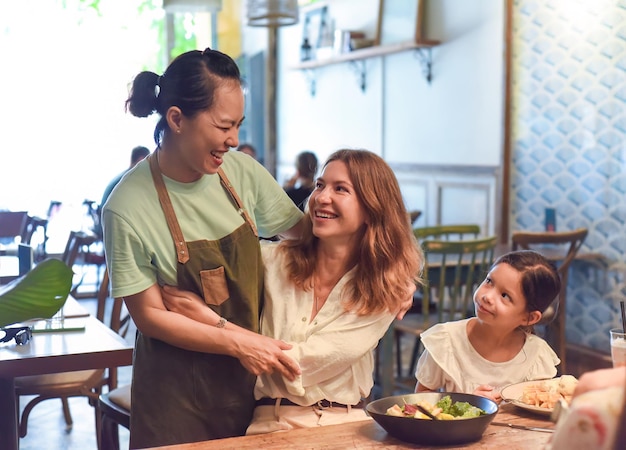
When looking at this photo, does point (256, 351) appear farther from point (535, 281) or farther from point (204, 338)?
point (535, 281)

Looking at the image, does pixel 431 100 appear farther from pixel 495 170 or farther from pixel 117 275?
pixel 117 275

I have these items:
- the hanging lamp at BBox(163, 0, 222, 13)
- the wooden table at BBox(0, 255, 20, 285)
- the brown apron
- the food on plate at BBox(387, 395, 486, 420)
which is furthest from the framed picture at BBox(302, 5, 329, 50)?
the food on plate at BBox(387, 395, 486, 420)

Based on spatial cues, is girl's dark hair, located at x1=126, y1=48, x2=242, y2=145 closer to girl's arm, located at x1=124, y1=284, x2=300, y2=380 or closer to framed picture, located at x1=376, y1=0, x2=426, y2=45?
girl's arm, located at x1=124, y1=284, x2=300, y2=380

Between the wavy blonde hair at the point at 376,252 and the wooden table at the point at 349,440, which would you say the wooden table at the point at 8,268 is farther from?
the wooden table at the point at 349,440

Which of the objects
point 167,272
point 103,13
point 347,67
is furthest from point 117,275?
point 103,13

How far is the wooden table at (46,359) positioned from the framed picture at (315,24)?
6.19m

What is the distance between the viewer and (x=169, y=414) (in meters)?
2.12

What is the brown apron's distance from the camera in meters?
2.10

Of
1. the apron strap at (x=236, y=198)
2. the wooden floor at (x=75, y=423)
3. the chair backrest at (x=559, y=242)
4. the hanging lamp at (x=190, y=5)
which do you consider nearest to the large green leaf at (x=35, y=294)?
the apron strap at (x=236, y=198)

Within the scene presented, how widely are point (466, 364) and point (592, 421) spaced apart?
1.36 metres

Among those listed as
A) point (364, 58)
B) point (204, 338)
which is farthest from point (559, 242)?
point (364, 58)

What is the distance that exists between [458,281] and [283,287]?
2405mm

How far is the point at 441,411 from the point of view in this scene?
5.80 feet

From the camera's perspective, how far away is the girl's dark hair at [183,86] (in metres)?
2.02
